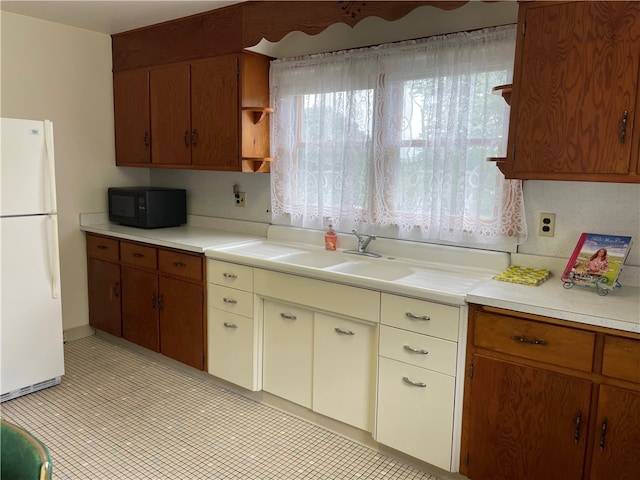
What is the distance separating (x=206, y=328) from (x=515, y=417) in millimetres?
1820

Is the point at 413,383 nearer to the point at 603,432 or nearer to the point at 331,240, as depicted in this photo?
the point at 603,432

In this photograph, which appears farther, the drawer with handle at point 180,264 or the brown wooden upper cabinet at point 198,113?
the brown wooden upper cabinet at point 198,113

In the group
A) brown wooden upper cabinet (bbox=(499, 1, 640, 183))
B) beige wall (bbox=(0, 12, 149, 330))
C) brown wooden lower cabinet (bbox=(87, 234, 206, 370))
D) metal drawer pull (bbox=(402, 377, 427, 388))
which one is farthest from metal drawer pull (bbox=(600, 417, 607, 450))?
beige wall (bbox=(0, 12, 149, 330))

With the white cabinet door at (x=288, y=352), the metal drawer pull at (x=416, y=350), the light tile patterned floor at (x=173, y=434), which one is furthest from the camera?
the white cabinet door at (x=288, y=352)

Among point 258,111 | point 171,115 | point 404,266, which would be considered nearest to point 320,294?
point 404,266

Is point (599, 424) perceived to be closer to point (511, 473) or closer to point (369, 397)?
point (511, 473)

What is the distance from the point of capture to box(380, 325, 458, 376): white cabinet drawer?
2.09 meters

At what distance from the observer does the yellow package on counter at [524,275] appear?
217 centimetres

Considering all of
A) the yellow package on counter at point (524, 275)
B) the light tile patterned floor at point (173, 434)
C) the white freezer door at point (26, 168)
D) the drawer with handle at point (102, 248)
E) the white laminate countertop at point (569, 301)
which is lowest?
the light tile patterned floor at point (173, 434)

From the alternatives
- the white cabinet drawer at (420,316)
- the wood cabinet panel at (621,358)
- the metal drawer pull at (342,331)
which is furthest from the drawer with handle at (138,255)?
the wood cabinet panel at (621,358)

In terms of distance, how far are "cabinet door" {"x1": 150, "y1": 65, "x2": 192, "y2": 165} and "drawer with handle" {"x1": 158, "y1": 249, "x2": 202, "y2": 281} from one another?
2.28ft

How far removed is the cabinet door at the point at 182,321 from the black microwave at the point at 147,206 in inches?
24.9

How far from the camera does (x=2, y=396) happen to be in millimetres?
2850

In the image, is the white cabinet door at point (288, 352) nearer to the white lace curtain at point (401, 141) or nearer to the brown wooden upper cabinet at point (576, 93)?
the white lace curtain at point (401, 141)
